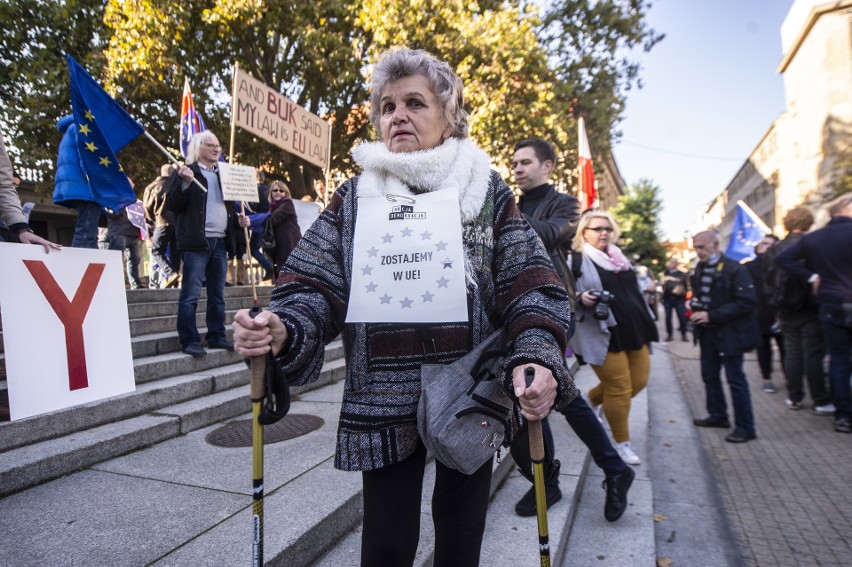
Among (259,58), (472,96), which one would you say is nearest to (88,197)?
(472,96)

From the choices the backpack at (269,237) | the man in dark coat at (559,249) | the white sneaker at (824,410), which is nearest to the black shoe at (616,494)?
the man in dark coat at (559,249)

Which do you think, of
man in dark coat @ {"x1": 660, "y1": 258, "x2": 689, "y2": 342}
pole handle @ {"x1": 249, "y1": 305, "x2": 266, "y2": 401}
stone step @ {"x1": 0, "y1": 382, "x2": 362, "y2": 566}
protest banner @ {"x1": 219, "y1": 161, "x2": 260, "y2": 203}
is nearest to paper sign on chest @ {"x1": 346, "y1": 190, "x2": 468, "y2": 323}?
pole handle @ {"x1": 249, "y1": 305, "x2": 266, "y2": 401}

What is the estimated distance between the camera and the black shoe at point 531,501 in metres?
3.11

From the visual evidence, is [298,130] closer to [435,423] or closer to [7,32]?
[435,423]

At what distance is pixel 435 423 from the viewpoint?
4.61 feet

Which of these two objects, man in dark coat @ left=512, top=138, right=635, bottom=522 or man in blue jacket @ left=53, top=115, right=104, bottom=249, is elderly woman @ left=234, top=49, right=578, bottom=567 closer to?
man in dark coat @ left=512, top=138, right=635, bottom=522

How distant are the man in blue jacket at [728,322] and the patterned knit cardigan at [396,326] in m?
4.16

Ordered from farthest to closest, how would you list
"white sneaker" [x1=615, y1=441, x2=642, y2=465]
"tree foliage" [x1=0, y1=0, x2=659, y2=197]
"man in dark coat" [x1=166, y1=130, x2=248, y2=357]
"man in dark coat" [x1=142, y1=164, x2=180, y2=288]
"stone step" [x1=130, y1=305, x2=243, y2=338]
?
"tree foliage" [x1=0, y1=0, x2=659, y2=197]
"man in dark coat" [x1=142, y1=164, x2=180, y2=288]
"stone step" [x1=130, y1=305, x2=243, y2=338]
"man in dark coat" [x1=166, y1=130, x2=248, y2=357]
"white sneaker" [x1=615, y1=441, x2=642, y2=465]

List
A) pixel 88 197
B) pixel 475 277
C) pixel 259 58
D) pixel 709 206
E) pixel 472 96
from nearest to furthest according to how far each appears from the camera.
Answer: pixel 475 277, pixel 88 197, pixel 472 96, pixel 259 58, pixel 709 206

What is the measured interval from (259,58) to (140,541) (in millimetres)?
13322

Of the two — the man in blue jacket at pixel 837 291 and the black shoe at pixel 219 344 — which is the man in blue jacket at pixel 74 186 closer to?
the black shoe at pixel 219 344

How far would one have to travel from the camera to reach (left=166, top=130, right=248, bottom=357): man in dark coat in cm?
485

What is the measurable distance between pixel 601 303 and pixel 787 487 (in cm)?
185

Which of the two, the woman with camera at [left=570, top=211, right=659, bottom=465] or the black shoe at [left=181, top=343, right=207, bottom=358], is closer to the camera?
the woman with camera at [left=570, top=211, right=659, bottom=465]
